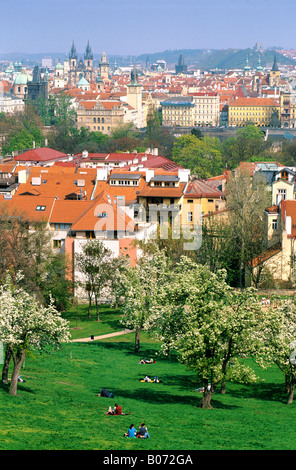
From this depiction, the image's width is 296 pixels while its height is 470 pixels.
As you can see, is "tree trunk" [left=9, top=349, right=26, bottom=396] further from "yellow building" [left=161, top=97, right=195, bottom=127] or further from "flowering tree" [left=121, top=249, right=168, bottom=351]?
"yellow building" [left=161, top=97, right=195, bottom=127]

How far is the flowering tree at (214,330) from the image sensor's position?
21891 mm

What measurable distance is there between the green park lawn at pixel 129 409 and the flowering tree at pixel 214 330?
1.21m

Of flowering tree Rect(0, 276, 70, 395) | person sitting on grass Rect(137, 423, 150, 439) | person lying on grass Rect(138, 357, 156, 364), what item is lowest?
person lying on grass Rect(138, 357, 156, 364)

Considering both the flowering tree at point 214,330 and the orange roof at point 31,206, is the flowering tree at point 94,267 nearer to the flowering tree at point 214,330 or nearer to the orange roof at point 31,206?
the orange roof at point 31,206

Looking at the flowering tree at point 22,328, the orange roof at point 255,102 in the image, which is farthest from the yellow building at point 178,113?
the flowering tree at point 22,328

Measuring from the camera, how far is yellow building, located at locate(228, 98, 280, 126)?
185m

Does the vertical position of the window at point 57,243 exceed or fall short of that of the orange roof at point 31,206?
it falls short

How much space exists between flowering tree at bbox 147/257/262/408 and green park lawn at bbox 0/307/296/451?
3.97 ft

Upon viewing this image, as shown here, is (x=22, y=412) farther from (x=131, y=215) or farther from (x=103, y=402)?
(x=131, y=215)

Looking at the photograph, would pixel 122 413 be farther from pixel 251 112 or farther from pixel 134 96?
pixel 251 112

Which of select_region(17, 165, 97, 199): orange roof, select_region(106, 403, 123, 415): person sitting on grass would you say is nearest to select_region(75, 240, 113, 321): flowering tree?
select_region(17, 165, 97, 199): orange roof

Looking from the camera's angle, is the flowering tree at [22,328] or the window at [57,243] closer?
the flowering tree at [22,328]

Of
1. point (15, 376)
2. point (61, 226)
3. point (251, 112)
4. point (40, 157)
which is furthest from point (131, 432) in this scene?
point (251, 112)

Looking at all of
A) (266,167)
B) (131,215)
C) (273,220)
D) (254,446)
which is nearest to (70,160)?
(266,167)
